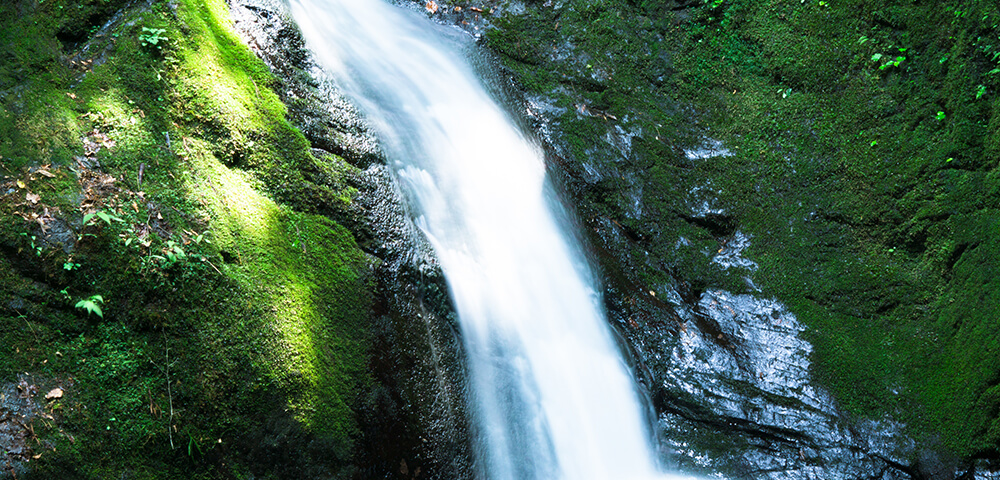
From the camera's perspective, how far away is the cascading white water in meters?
4.44

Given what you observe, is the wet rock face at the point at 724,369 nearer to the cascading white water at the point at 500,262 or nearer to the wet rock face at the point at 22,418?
the cascading white water at the point at 500,262

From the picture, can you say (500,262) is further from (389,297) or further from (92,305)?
(92,305)

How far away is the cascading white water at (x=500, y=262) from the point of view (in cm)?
444

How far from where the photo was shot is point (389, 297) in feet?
13.1

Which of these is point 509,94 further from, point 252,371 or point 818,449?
point 818,449

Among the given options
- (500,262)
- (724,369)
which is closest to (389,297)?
(500,262)

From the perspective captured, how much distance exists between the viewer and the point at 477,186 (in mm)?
5441

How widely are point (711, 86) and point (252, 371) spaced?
601 centimetres

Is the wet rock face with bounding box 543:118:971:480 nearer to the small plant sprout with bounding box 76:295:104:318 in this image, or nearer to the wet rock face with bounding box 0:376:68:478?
the small plant sprout with bounding box 76:295:104:318

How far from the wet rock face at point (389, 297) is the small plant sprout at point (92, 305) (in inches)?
65.1

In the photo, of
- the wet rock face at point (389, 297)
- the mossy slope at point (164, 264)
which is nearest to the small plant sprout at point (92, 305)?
the mossy slope at point (164, 264)

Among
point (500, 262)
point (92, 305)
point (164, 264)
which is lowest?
point (92, 305)

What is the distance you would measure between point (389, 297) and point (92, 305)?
185 cm

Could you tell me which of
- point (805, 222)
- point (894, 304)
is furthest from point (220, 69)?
point (894, 304)
